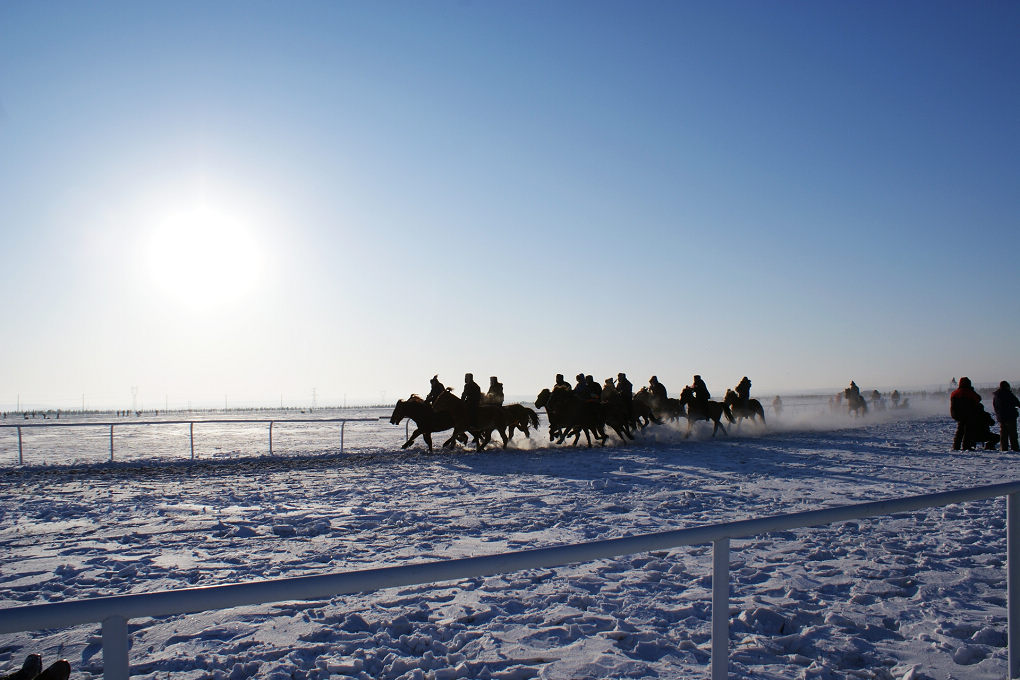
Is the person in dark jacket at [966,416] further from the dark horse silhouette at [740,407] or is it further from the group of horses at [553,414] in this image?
the dark horse silhouette at [740,407]

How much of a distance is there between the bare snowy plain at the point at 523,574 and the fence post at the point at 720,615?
1333mm

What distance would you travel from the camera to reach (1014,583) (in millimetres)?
3422

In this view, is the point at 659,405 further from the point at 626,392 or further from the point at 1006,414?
the point at 1006,414

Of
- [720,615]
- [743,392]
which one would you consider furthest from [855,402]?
A: [720,615]

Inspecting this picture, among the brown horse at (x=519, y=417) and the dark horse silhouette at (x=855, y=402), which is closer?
the brown horse at (x=519, y=417)

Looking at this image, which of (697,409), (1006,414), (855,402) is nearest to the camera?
(1006,414)

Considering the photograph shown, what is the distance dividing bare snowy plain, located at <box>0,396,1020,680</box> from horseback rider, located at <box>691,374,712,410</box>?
9501 mm

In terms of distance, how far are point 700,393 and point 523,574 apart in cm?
1782

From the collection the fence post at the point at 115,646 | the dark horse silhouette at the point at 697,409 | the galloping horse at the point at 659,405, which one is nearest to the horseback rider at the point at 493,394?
the galloping horse at the point at 659,405

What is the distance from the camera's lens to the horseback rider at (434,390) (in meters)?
19.5

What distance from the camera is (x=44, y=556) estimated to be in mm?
6691

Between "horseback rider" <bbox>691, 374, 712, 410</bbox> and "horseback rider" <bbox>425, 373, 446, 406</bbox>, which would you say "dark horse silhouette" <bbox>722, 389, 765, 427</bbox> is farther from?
"horseback rider" <bbox>425, 373, 446, 406</bbox>

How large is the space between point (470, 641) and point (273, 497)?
6969 mm

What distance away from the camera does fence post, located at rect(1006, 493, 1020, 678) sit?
3367 mm
